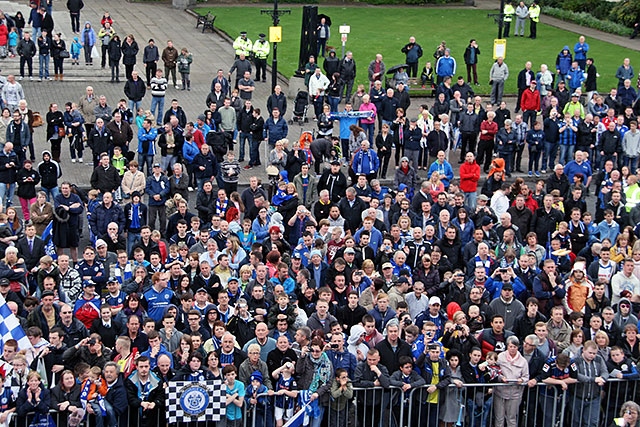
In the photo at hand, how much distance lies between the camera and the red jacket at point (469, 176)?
2333cm

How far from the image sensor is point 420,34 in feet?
146

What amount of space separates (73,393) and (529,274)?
783cm

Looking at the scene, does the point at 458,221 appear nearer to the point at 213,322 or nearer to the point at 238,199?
the point at 238,199

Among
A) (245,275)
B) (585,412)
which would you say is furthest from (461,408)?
(245,275)

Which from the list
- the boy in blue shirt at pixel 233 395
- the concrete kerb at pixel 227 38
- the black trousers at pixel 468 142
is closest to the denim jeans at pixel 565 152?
the black trousers at pixel 468 142

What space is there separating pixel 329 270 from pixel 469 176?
258 inches

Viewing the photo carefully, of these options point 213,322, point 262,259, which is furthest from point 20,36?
point 213,322

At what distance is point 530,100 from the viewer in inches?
1115

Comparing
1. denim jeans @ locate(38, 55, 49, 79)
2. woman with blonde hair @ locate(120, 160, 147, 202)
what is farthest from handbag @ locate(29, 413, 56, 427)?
denim jeans @ locate(38, 55, 49, 79)

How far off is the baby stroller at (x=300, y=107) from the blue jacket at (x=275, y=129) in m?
3.68

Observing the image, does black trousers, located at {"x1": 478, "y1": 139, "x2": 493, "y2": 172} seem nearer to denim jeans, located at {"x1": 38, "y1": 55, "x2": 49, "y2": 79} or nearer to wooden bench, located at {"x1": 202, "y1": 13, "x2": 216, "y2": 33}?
denim jeans, located at {"x1": 38, "y1": 55, "x2": 49, "y2": 79}

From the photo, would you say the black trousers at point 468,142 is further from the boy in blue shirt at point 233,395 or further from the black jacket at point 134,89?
the boy in blue shirt at point 233,395

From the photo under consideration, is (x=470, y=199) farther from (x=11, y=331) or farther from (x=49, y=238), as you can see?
(x=11, y=331)

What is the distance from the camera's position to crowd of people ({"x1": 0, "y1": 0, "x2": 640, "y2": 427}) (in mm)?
14359
